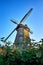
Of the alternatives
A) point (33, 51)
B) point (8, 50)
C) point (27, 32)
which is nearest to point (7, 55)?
point (8, 50)

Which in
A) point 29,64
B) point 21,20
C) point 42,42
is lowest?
point 29,64

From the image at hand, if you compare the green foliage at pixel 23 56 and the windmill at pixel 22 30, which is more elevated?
the windmill at pixel 22 30

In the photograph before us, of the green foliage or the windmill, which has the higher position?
the windmill

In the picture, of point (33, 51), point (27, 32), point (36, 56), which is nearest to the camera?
point (36, 56)

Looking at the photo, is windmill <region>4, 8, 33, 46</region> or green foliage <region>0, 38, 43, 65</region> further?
windmill <region>4, 8, 33, 46</region>

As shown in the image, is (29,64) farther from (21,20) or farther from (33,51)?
(21,20)

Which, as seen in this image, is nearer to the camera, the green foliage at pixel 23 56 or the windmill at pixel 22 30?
the green foliage at pixel 23 56

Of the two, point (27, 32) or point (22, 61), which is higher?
point (27, 32)

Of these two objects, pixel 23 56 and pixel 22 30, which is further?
pixel 22 30

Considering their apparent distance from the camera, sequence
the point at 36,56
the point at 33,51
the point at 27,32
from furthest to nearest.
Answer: the point at 27,32, the point at 33,51, the point at 36,56

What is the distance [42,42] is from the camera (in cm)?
378

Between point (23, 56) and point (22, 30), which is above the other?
point (22, 30)

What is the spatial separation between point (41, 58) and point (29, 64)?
0.36m

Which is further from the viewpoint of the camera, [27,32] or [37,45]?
[27,32]
